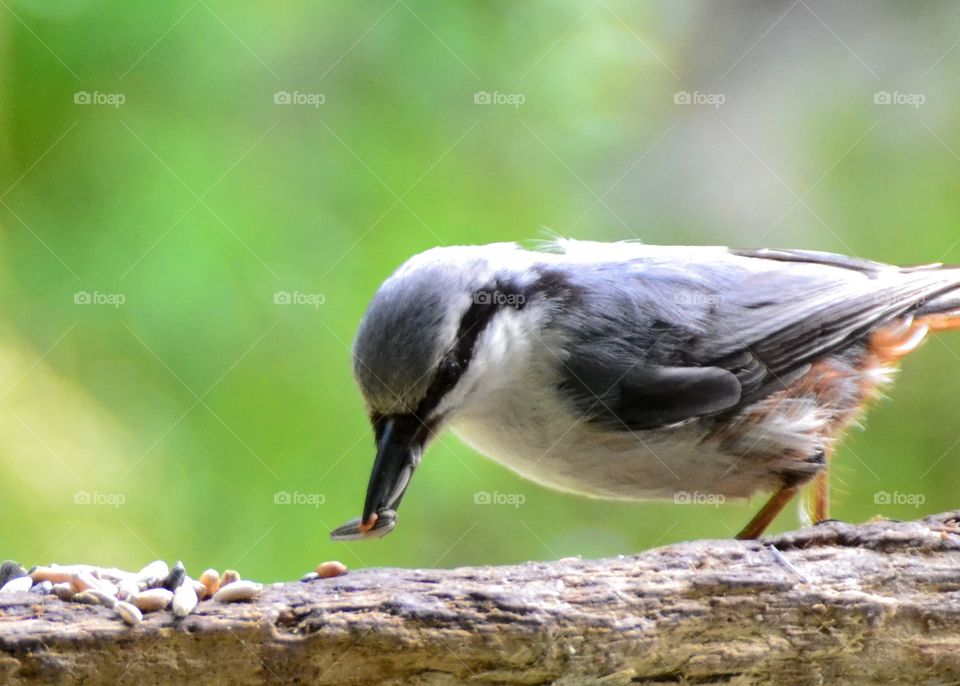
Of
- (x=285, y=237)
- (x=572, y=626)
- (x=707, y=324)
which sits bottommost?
(x=572, y=626)

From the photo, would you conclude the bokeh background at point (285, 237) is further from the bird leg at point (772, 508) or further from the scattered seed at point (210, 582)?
the scattered seed at point (210, 582)

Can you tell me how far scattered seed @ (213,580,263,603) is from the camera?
1.64 metres

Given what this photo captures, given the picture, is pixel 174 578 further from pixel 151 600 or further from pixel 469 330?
pixel 469 330

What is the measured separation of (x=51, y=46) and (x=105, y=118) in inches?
9.0

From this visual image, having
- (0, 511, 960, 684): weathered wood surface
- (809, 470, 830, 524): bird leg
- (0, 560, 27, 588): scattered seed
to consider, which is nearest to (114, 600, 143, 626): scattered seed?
(0, 511, 960, 684): weathered wood surface

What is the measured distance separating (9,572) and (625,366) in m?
1.47

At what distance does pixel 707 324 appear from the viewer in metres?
2.63

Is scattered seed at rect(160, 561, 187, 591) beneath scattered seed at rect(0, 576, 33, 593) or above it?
above

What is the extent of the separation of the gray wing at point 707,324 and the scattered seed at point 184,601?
1108 mm

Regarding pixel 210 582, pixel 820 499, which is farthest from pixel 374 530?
pixel 820 499

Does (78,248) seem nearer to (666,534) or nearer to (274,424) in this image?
(274,424)

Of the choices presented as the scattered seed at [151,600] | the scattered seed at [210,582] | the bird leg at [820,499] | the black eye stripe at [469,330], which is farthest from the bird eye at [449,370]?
the bird leg at [820,499]

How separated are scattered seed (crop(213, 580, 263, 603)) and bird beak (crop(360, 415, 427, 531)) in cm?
53

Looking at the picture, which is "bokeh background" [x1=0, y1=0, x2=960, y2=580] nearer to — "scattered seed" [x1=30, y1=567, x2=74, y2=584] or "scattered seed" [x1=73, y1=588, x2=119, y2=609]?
"scattered seed" [x1=30, y1=567, x2=74, y2=584]
